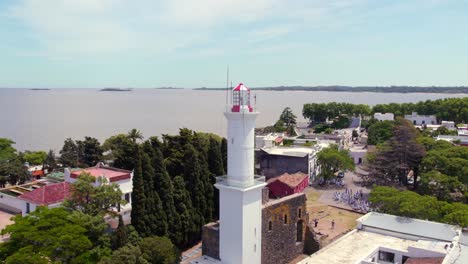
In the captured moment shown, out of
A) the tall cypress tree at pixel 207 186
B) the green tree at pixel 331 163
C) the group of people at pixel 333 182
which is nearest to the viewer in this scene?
the tall cypress tree at pixel 207 186

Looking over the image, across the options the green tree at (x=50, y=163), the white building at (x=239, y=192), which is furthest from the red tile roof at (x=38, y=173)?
the white building at (x=239, y=192)

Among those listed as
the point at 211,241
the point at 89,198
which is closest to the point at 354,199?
the point at 211,241

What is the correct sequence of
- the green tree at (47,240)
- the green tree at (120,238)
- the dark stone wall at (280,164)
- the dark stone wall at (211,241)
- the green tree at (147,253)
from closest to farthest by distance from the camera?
the green tree at (47,240), the green tree at (147,253), the green tree at (120,238), the dark stone wall at (211,241), the dark stone wall at (280,164)

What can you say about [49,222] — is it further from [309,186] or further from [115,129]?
[115,129]

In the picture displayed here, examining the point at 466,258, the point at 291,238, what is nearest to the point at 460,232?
the point at 466,258

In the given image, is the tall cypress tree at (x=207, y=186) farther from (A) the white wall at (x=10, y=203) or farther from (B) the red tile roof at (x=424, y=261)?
(A) the white wall at (x=10, y=203)

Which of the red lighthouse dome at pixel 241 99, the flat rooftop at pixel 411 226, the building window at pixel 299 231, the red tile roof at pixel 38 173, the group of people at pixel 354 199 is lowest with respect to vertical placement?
the group of people at pixel 354 199

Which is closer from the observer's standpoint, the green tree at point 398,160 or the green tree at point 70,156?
the green tree at point 398,160
